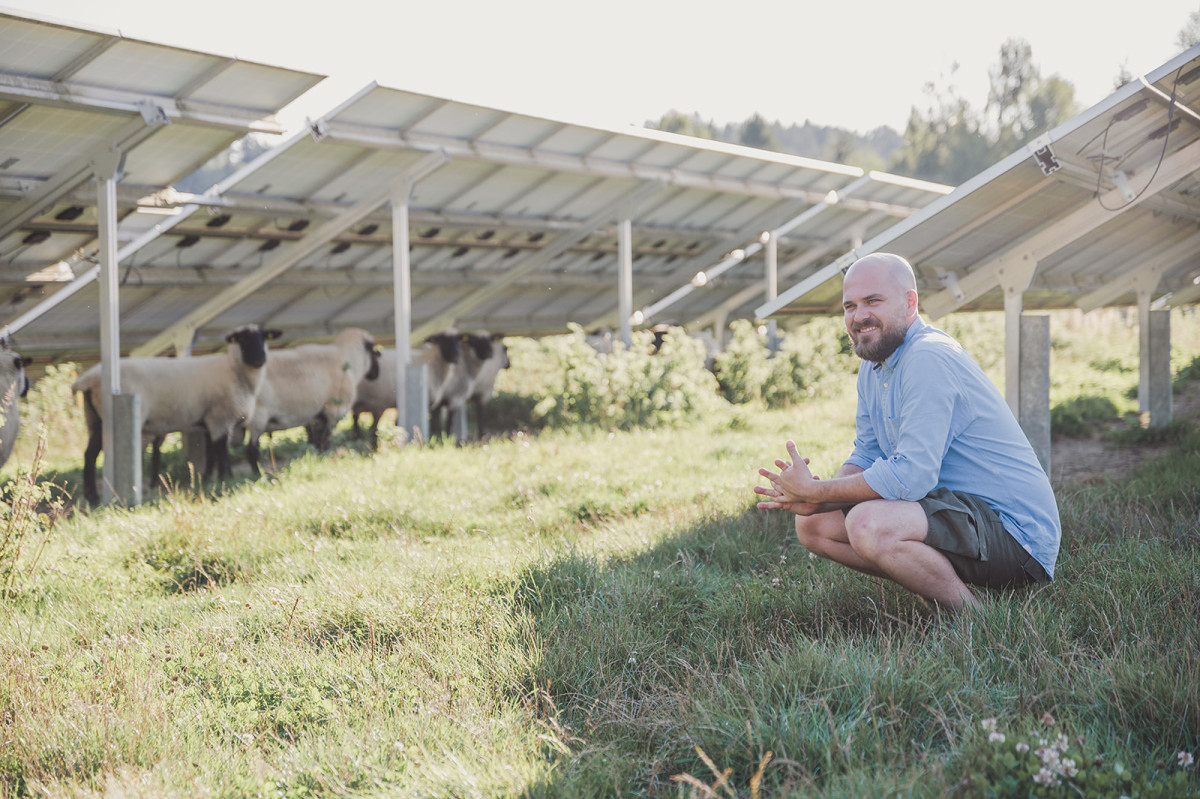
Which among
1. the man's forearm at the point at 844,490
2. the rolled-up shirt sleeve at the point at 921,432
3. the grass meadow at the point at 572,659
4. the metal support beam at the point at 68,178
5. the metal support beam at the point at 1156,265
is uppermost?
the metal support beam at the point at 68,178

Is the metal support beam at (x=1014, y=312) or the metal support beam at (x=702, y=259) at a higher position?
the metal support beam at (x=702, y=259)

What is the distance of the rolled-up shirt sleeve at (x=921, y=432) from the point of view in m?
3.79

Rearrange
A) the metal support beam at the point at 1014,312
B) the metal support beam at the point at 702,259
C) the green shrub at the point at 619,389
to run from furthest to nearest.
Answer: the metal support beam at the point at 702,259 < the green shrub at the point at 619,389 < the metal support beam at the point at 1014,312

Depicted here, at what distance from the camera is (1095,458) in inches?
369

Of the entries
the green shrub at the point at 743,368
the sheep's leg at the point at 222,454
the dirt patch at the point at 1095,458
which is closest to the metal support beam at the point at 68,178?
the sheep's leg at the point at 222,454

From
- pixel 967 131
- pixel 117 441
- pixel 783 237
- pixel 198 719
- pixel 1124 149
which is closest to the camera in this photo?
pixel 198 719

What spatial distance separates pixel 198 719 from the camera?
11.5ft

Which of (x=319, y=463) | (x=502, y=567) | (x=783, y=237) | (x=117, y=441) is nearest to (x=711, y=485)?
(x=502, y=567)

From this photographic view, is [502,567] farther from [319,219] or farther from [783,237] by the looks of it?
[783,237]

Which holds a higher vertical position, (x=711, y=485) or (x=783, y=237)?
(x=783, y=237)

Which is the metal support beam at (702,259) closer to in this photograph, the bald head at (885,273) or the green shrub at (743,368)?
the green shrub at (743,368)

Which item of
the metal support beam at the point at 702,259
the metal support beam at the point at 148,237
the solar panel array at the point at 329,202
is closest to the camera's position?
the solar panel array at the point at 329,202

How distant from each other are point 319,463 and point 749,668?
6301 mm

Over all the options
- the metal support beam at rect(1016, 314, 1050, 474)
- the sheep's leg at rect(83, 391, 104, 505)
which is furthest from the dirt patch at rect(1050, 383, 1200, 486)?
the sheep's leg at rect(83, 391, 104, 505)
